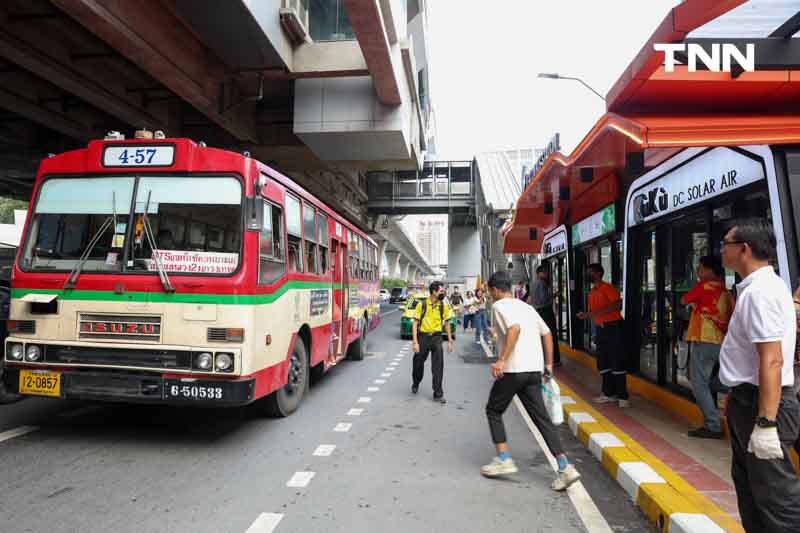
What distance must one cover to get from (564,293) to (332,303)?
6.70 metres

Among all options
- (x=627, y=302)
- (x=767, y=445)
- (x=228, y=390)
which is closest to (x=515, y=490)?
(x=767, y=445)

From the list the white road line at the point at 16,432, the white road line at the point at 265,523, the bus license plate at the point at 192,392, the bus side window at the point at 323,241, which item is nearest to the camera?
the white road line at the point at 265,523

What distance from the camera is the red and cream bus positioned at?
515cm

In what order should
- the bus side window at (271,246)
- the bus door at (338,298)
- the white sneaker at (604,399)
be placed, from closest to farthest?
the bus side window at (271,246), the white sneaker at (604,399), the bus door at (338,298)

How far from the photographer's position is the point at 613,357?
7277mm

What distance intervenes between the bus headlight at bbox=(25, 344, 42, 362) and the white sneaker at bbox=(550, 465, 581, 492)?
15.7 feet

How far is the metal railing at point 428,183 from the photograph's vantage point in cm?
3522

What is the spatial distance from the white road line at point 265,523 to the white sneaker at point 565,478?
2156mm

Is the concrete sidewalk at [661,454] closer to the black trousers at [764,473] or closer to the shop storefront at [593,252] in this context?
the black trousers at [764,473]

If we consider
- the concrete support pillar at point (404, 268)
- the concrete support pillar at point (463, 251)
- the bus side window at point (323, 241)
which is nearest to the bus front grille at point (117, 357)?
the bus side window at point (323, 241)

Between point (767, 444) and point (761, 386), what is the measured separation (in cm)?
26

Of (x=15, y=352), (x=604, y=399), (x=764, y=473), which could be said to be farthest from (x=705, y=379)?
(x=15, y=352)

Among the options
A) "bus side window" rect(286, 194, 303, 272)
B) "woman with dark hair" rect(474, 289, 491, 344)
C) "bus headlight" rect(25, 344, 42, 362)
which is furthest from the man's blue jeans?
"woman with dark hair" rect(474, 289, 491, 344)

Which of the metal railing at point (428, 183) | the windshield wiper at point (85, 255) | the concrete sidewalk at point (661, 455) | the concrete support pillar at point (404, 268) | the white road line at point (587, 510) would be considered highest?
the metal railing at point (428, 183)
